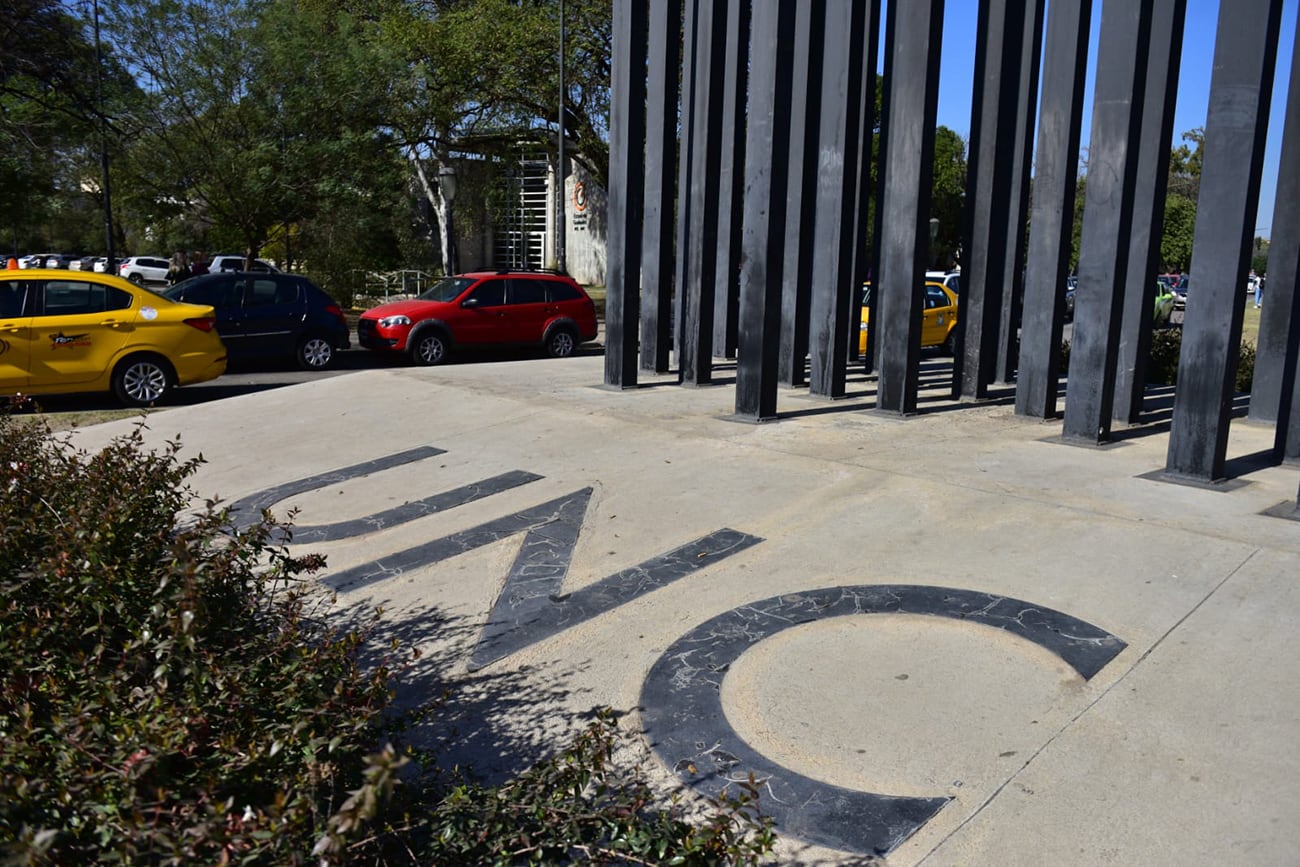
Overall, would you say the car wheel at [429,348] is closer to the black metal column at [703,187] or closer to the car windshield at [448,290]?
the car windshield at [448,290]

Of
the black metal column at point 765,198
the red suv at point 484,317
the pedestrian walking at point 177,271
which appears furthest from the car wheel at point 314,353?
the black metal column at point 765,198

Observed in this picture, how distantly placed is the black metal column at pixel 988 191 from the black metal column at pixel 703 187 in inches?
116

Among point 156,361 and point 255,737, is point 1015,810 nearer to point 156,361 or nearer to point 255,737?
point 255,737

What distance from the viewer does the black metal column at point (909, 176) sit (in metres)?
9.12

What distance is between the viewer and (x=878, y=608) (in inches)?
199

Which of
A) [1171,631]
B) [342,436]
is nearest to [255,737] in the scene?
[1171,631]

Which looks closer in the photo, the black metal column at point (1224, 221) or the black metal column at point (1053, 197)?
the black metal column at point (1224, 221)

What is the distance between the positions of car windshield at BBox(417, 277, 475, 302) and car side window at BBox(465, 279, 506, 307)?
0.24 meters

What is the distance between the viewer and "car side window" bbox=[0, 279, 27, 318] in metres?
11.0

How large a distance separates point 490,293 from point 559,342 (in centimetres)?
154

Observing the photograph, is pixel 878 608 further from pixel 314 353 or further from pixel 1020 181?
pixel 314 353

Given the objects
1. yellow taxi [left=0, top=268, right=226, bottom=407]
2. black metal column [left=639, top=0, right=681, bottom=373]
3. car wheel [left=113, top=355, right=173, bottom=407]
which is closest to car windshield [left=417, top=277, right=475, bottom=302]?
yellow taxi [left=0, top=268, right=226, bottom=407]

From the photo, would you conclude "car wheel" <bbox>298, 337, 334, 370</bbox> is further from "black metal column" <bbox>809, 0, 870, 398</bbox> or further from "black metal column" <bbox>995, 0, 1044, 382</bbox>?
"black metal column" <bbox>995, 0, 1044, 382</bbox>

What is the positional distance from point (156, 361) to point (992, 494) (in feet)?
31.7
